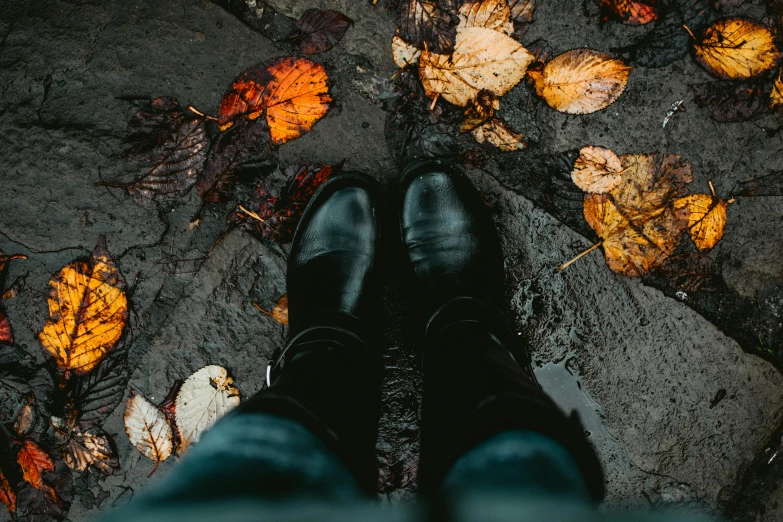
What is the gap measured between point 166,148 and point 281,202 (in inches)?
16.2

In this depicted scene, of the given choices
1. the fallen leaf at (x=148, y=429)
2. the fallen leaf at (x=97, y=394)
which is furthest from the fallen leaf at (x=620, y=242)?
the fallen leaf at (x=97, y=394)

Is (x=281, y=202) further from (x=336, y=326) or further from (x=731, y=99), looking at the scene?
A: (x=731, y=99)

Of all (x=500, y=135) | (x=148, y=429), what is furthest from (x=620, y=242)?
(x=148, y=429)

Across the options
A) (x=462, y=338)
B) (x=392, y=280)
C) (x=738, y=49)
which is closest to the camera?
(x=462, y=338)

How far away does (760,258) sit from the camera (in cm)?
149

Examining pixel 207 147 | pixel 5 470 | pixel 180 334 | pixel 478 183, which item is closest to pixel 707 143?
pixel 478 183

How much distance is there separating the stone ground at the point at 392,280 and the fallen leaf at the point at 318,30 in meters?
0.03

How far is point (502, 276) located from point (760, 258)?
844mm

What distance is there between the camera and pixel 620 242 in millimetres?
1474

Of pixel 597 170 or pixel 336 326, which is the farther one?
pixel 597 170

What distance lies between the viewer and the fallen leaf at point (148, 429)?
1.50 metres

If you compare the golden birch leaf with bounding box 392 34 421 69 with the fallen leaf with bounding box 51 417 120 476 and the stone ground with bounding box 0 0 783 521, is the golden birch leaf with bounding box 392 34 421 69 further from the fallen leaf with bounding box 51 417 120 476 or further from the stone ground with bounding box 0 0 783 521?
the fallen leaf with bounding box 51 417 120 476

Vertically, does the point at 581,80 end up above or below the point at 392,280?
above

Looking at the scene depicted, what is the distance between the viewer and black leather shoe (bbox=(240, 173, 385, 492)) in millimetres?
1010
